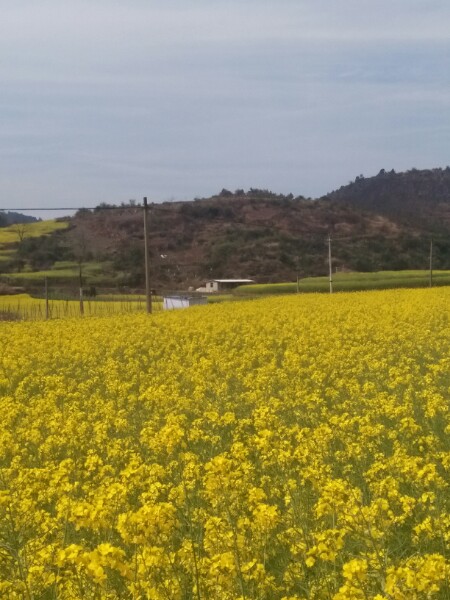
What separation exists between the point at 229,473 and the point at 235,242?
8241cm

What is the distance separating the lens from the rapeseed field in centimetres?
357

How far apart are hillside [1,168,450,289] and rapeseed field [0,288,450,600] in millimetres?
52270

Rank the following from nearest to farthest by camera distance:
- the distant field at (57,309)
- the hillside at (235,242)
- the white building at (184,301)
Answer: the distant field at (57,309) → the white building at (184,301) → the hillside at (235,242)

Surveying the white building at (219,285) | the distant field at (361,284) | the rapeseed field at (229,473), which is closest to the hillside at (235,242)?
the white building at (219,285)

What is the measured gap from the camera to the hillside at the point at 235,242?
2992 inches

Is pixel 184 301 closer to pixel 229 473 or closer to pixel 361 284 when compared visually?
pixel 361 284

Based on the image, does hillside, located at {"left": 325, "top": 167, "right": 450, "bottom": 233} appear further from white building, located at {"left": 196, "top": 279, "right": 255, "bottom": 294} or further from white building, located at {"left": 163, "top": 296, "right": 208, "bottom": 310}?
white building, located at {"left": 163, "top": 296, "right": 208, "bottom": 310}

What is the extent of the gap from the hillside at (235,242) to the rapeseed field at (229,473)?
171 ft

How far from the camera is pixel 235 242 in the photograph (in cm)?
8638

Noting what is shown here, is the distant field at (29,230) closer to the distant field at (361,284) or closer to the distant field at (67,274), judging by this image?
the distant field at (67,274)

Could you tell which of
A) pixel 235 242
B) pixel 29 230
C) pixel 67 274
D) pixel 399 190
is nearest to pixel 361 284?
pixel 67 274

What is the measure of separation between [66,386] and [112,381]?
964mm

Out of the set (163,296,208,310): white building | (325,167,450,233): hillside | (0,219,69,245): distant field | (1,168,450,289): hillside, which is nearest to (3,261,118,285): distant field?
(1,168,450,289): hillside

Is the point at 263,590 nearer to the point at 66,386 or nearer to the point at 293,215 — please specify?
the point at 66,386
